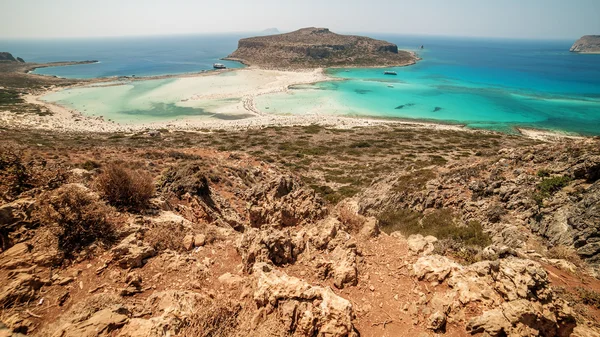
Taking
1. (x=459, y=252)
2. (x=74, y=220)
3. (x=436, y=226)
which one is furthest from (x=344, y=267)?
(x=436, y=226)

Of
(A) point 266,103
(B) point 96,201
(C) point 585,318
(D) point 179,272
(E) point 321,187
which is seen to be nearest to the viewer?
(C) point 585,318

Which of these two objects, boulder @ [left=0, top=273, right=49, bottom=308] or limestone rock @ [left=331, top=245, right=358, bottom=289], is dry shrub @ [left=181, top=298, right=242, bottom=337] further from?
boulder @ [left=0, top=273, right=49, bottom=308]

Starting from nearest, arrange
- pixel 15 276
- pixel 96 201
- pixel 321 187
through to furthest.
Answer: pixel 15 276 < pixel 96 201 < pixel 321 187

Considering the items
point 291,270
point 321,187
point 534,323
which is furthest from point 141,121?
point 534,323

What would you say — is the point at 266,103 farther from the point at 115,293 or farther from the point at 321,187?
the point at 115,293

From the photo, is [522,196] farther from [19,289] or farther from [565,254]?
[19,289]

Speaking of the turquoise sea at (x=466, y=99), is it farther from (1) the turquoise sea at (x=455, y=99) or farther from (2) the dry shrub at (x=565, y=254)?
(2) the dry shrub at (x=565, y=254)
